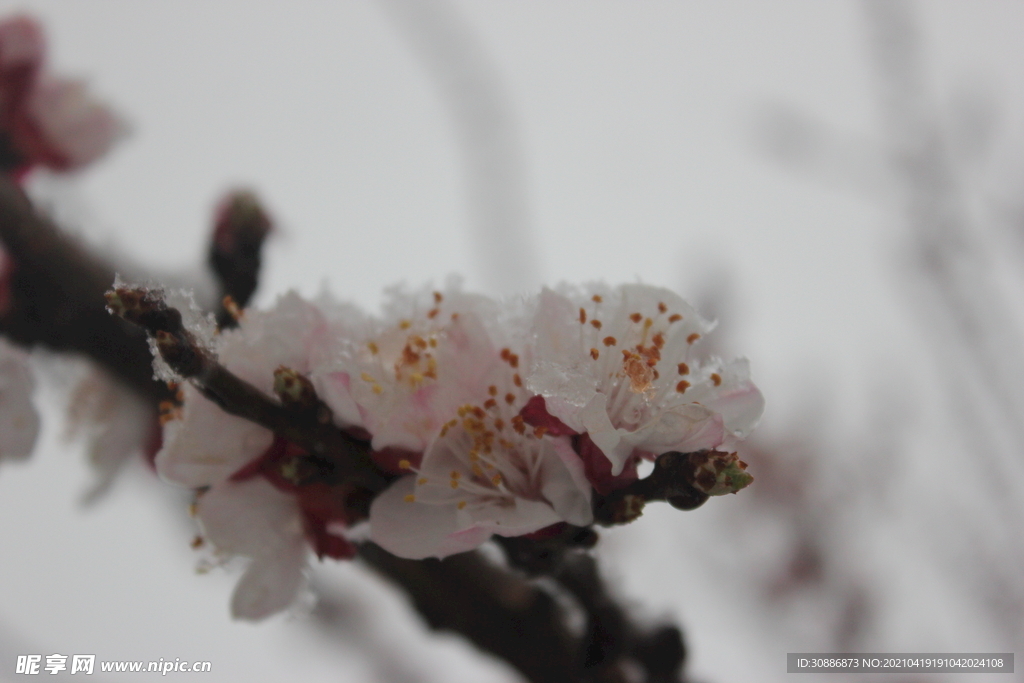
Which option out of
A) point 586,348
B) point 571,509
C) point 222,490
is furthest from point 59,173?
point 571,509

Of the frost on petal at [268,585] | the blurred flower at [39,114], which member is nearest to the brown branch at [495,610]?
the frost on petal at [268,585]

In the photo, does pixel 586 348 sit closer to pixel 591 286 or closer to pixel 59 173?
pixel 591 286

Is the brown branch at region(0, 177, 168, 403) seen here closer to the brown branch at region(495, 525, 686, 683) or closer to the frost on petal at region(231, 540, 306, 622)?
the frost on petal at region(231, 540, 306, 622)

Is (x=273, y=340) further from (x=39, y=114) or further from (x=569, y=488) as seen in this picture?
(x=39, y=114)

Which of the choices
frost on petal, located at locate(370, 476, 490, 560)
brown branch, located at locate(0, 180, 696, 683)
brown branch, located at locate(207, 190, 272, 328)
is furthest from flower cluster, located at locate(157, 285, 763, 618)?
brown branch, located at locate(207, 190, 272, 328)

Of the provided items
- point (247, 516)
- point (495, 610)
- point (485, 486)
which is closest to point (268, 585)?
point (247, 516)

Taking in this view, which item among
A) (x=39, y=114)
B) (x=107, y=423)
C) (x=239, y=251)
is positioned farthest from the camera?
(x=39, y=114)
